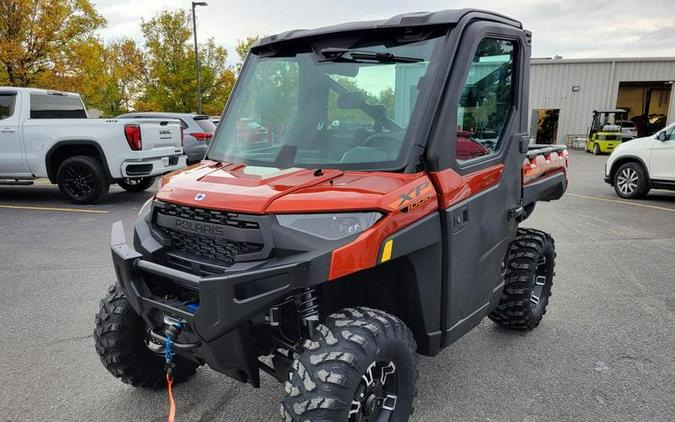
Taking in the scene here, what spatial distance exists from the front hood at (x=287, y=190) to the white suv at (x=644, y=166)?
32.8 feet

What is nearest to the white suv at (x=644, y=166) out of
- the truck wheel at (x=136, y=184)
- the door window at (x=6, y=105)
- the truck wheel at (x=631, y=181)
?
the truck wheel at (x=631, y=181)

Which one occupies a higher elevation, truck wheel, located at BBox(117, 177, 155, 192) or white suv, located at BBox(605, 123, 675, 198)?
white suv, located at BBox(605, 123, 675, 198)

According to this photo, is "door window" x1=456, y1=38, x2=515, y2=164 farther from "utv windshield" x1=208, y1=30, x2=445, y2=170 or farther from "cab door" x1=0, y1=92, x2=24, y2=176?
"cab door" x1=0, y1=92, x2=24, y2=176

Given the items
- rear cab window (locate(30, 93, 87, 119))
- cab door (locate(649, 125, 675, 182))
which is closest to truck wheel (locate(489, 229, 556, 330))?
cab door (locate(649, 125, 675, 182))

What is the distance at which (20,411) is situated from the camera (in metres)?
2.93

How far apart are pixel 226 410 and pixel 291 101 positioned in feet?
6.04

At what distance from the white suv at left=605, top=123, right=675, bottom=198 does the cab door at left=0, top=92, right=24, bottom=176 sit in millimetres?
12118

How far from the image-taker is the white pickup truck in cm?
891

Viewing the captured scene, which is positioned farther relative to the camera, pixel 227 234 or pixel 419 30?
pixel 419 30

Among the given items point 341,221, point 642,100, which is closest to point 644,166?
point 341,221

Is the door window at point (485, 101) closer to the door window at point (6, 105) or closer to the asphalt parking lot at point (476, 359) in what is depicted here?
the asphalt parking lot at point (476, 359)

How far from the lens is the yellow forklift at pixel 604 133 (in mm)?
24312

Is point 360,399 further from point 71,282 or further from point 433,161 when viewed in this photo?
point 71,282

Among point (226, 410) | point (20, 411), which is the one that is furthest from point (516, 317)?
point (20, 411)
